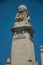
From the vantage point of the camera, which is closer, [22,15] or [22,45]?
[22,45]

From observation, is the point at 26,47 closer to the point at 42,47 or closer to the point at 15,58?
the point at 15,58

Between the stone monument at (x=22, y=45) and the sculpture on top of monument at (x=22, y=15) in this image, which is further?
the sculpture on top of monument at (x=22, y=15)

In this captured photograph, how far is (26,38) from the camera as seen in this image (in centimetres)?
1220

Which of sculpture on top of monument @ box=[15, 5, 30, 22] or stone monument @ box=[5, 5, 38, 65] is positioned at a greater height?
sculpture on top of monument @ box=[15, 5, 30, 22]

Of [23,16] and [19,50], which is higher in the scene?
[23,16]

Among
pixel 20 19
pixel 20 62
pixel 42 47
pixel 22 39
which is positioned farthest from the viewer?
pixel 42 47

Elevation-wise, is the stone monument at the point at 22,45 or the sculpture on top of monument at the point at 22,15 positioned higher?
the sculpture on top of monument at the point at 22,15

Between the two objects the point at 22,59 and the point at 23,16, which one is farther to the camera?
the point at 23,16

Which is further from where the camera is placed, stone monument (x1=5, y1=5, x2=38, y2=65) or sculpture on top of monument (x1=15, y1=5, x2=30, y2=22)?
sculpture on top of monument (x1=15, y1=5, x2=30, y2=22)

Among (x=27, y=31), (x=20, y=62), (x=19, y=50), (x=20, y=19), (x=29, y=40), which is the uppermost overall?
(x=20, y=19)

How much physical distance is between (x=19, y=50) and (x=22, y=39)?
0.93 m

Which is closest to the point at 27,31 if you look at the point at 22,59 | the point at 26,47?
the point at 26,47

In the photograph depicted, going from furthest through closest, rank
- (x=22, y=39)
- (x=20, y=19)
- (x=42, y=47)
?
(x=42, y=47) < (x=20, y=19) < (x=22, y=39)

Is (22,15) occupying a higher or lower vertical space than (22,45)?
higher
